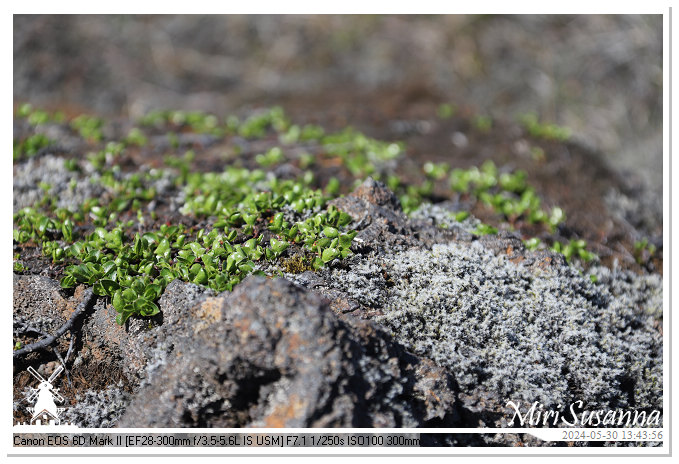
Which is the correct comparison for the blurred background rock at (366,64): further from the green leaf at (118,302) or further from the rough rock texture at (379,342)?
the green leaf at (118,302)

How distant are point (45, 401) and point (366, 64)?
24.9 feet

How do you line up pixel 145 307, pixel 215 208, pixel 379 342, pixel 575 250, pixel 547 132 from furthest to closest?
pixel 547 132, pixel 575 250, pixel 215 208, pixel 145 307, pixel 379 342

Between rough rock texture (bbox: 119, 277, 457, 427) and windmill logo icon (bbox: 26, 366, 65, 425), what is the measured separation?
441mm

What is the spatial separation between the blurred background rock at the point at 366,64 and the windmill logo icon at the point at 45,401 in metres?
4.42

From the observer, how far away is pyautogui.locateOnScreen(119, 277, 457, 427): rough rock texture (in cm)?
199

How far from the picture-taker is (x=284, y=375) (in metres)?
2.05

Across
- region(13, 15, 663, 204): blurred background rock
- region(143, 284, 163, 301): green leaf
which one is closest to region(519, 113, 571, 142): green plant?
region(13, 15, 663, 204): blurred background rock

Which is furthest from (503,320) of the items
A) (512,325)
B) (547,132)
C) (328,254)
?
(547,132)

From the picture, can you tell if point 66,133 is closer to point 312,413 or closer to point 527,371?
point 312,413

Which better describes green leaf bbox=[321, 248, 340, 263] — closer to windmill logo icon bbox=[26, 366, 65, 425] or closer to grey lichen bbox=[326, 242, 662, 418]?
grey lichen bbox=[326, 242, 662, 418]

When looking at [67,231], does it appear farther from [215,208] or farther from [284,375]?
[284,375]

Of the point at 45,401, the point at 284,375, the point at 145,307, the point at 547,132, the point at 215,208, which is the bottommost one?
the point at 45,401
